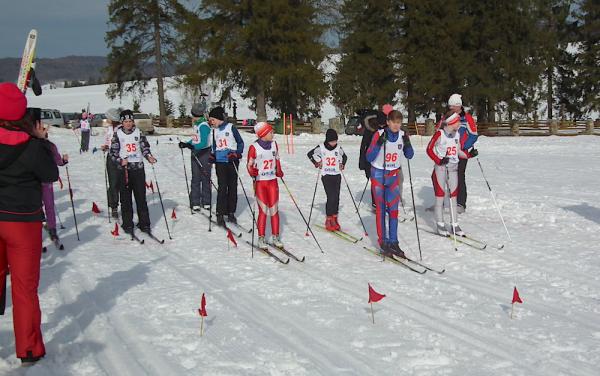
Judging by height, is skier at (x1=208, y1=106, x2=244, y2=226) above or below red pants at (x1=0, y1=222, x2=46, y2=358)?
above

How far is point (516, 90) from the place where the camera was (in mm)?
42094

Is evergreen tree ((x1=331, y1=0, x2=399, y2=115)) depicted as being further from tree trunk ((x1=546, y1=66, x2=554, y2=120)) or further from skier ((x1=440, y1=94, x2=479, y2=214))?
skier ((x1=440, y1=94, x2=479, y2=214))

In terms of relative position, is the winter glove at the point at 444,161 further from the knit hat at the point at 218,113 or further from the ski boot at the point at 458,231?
the knit hat at the point at 218,113

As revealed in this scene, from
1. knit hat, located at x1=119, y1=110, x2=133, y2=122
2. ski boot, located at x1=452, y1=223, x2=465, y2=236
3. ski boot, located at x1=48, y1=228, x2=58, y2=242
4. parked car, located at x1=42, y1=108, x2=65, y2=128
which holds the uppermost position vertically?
parked car, located at x1=42, y1=108, x2=65, y2=128

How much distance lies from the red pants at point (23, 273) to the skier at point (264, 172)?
416 cm

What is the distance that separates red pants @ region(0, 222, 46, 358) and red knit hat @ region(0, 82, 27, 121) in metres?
0.79

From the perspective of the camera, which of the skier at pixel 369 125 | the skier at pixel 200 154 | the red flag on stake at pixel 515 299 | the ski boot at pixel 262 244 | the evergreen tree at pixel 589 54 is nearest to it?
the red flag on stake at pixel 515 299

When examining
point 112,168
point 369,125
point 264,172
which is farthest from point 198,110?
point 264,172

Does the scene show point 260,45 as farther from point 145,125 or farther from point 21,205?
point 21,205

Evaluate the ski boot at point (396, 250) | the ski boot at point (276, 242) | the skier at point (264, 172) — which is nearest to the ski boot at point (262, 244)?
the skier at point (264, 172)

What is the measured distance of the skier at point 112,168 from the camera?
9.49 metres

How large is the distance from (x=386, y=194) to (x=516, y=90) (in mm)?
37708

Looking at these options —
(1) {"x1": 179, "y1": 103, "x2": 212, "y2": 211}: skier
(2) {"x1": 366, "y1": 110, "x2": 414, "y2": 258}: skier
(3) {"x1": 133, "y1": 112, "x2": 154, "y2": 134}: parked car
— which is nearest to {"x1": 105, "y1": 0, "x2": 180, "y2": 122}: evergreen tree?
(3) {"x1": 133, "y1": 112, "x2": 154, "y2": 134}: parked car

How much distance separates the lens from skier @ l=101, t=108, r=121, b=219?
949 centimetres
